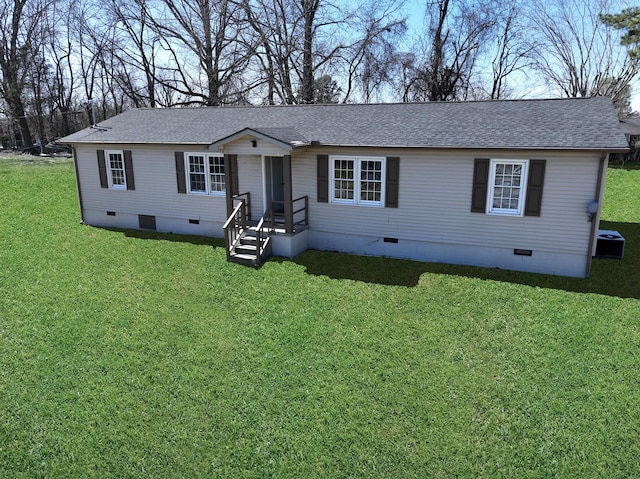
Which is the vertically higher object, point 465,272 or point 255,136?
point 255,136

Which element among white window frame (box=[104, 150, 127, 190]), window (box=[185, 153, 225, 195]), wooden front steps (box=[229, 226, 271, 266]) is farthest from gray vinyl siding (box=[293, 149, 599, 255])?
white window frame (box=[104, 150, 127, 190])

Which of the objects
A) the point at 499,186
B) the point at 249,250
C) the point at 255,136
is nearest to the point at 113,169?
the point at 255,136

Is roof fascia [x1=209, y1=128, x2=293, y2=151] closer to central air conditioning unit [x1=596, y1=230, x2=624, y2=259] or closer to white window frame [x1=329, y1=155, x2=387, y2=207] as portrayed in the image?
white window frame [x1=329, y1=155, x2=387, y2=207]

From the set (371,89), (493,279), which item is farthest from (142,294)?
(371,89)

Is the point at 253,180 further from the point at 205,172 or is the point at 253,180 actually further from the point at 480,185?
the point at 480,185

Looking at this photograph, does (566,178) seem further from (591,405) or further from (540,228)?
(591,405)

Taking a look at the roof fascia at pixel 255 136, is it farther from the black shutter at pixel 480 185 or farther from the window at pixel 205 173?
the black shutter at pixel 480 185

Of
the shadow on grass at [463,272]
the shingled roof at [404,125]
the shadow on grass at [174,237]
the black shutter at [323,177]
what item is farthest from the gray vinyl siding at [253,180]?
the shadow on grass at [463,272]
